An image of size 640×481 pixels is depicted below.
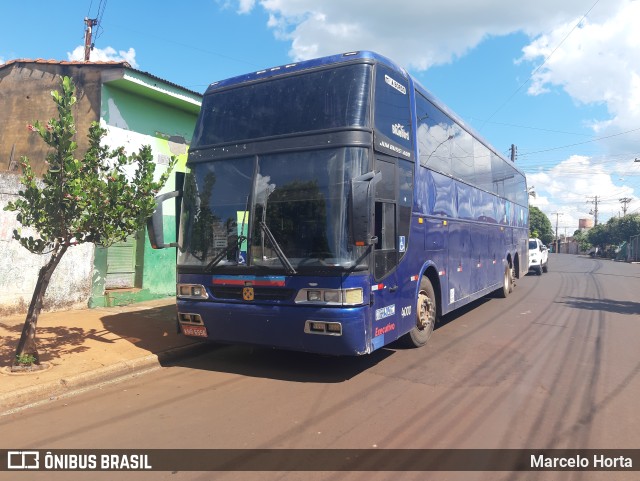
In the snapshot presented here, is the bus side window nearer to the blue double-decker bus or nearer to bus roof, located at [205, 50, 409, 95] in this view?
the blue double-decker bus

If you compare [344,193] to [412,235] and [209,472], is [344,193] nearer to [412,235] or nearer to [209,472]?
[412,235]

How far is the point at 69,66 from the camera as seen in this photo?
1000 cm

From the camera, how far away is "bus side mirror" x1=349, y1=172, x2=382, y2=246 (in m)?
4.65

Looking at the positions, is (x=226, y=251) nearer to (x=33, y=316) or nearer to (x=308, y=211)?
(x=308, y=211)

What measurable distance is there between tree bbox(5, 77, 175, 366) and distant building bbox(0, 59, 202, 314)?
3441 mm

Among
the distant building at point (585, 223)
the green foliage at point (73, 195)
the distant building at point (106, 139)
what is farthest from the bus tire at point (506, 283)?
the distant building at point (585, 223)

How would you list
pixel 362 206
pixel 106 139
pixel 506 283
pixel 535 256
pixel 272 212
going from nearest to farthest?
pixel 362 206
pixel 272 212
pixel 106 139
pixel 506 283
pixel 535 256

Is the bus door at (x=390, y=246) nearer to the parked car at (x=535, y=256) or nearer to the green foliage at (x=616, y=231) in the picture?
the parked car at (x=535, y=256)

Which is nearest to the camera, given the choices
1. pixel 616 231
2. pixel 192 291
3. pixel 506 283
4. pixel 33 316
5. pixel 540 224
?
pixel 33 316

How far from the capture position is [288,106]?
18.9 ft

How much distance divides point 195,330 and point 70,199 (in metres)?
2.21

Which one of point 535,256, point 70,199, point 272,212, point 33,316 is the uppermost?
point 70,199

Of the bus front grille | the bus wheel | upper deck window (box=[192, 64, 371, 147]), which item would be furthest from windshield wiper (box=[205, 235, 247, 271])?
the bus wheel

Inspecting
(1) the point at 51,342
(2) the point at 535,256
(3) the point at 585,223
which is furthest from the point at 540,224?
(1) the point at 51,342
